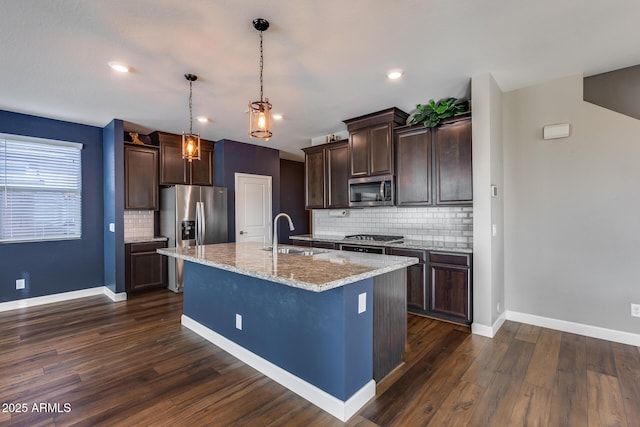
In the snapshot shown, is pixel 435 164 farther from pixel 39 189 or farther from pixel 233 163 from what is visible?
pixel 39 189

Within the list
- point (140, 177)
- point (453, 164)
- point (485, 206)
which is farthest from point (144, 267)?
point (485, 206)

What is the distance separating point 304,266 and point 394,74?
2.16 meters

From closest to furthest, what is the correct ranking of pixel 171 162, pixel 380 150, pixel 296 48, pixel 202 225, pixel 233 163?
1. pixel 296 48
2. pixel 380 150
3. pixel 202 225
4. pixel 171 162
5. pixel 233 163

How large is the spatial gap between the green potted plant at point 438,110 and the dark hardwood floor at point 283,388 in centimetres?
234

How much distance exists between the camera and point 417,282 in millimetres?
3646

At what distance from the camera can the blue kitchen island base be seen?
1909 millimetres

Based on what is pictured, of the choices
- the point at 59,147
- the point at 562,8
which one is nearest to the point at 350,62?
the point at 562,8

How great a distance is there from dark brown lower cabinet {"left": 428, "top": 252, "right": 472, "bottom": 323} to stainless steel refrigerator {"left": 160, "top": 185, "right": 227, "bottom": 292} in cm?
359

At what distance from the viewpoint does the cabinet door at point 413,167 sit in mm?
3770

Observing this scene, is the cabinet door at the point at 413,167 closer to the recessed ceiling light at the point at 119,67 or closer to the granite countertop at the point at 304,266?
the granite countertop at the point at 304,266

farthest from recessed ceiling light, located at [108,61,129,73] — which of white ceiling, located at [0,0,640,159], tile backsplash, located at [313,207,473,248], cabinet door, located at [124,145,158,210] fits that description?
tile backsplash, located at [313,207,473,248]

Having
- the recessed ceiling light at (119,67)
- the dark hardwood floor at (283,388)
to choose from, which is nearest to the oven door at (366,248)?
the dark hardwood floor at (283,388)

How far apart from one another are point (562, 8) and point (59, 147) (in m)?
5.90

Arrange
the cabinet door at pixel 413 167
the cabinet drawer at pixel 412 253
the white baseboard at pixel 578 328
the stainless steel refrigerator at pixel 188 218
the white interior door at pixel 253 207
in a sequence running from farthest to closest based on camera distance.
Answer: the white interior door at pixel 253 207 → the stainless steel refrigerator at pixel 188 218 → the cabinet door at pixel 413 167 → the cabinet drawer at pixel 412 253 → the white baseboard at pixel 578 328
